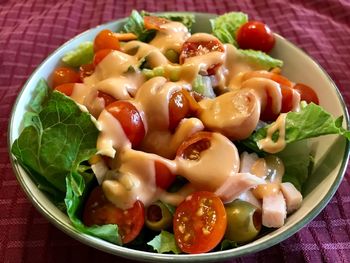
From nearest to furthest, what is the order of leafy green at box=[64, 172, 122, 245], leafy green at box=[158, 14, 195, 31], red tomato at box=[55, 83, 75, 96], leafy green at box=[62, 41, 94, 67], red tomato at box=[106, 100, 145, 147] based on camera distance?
leafy green at box=[64, 172, 122, 245] → red tomato at box=[106, 100, 145, 147] → red tomato at box=[55, 83, 75, 96] → leafy green at box=[62, 41, 94, 67] → leafy green at box=[158, 14, 195, 31]

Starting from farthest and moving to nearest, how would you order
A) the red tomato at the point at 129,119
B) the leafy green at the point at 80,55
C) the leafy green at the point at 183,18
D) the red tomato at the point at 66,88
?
the leafy green at the point at 183,18 < the leafy green at the point at 80,55 < the red tomato at the point at 66,88 < the red tomato at the point at 129,119

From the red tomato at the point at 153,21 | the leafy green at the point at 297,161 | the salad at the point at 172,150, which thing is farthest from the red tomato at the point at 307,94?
the red tomato at the point at 153,21

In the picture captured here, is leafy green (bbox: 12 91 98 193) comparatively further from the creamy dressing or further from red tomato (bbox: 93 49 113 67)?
red tomato (bbox: 93 49 113 67)

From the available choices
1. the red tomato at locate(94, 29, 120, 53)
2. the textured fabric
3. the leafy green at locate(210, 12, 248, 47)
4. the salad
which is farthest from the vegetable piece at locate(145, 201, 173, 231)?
the leafy green at locate(210, 12, 248, 47)

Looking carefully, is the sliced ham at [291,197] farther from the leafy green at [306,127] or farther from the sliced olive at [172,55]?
the sliced olive at [172,55]

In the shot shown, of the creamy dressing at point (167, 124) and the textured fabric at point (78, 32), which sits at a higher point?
the creamy dressing at point (167, 124)

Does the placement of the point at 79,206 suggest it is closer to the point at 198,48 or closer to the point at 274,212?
the point at 274,212

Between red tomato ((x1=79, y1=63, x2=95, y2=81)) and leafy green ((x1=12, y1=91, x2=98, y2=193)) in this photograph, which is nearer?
leafy green ((x1=12, y1=91, x2=98, y2=193))

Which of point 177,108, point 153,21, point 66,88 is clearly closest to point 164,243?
point 177,108

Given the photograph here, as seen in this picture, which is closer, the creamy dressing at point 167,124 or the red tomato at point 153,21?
the creamy dressing at point 167,124
